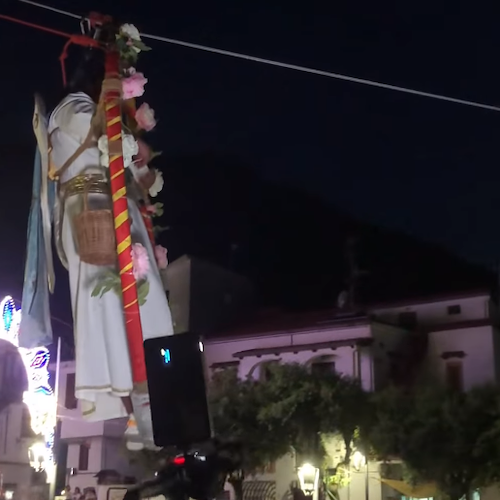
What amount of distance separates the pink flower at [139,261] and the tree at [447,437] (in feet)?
57.5

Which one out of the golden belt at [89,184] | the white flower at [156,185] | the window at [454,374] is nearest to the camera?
the golden belt at [89,184]

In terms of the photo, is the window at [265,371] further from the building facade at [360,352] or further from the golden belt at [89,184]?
the golden belt at [89,184]

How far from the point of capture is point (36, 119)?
179 inches

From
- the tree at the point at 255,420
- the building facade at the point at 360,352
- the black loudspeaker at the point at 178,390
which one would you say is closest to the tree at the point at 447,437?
the building facade at the point at 360,352

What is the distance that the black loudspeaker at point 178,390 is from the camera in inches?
136

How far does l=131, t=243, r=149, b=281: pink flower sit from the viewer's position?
431cm

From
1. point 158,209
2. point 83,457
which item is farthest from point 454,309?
point 158,209

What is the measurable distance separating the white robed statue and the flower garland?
21 mm

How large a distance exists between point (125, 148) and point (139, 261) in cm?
57

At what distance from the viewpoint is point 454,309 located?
1019 inches

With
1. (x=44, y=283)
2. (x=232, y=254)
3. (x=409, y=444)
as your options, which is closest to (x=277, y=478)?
(x=409, y=444)

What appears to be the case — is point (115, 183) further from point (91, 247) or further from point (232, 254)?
point (232, 254)

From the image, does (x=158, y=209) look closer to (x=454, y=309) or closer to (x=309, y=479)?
(x=309, y=479)

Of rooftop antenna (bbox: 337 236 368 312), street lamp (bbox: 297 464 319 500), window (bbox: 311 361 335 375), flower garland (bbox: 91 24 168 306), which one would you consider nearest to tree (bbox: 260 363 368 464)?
street lamp (bbox: 297 464 319 500)
